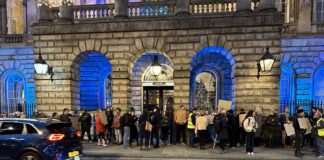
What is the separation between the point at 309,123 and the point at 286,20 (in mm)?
9965

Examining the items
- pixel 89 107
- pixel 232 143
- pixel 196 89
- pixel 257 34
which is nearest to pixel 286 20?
pixel 257 34

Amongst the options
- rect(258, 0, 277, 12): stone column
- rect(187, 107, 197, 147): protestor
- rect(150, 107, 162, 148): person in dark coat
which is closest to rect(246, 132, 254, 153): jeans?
rect(187, 107, 197, 147): protestor

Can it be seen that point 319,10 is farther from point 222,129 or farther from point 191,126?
point 191,126

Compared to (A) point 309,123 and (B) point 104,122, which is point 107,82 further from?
(A) point 309,123

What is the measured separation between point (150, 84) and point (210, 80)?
4278 mm

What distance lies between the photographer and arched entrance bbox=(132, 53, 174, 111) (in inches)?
691

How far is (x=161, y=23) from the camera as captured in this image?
1340 cm

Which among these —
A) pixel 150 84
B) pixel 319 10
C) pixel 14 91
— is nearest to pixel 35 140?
pixel 150 84

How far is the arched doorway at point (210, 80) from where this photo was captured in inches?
675

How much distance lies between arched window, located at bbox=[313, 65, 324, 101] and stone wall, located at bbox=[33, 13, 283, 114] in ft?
20.4

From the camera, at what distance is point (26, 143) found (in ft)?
24.5

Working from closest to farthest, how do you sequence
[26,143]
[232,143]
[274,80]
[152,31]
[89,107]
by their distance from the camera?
[26,143] < [232,143] < [274,80] < [152,31] < [89,107]

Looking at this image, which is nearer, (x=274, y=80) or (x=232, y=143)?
(x=232, y=143)

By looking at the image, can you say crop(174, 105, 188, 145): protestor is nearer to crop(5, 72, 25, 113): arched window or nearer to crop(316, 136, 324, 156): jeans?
crop(316, 136, 324, 156): jeans
